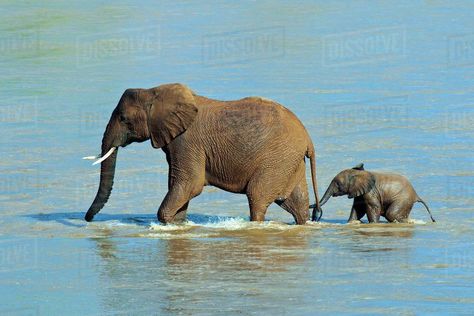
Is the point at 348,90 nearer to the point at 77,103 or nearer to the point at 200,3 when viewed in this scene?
the point at 77,103

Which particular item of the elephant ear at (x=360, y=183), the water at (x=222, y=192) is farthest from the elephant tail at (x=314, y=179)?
the elephant ear at (x=360, y=183)

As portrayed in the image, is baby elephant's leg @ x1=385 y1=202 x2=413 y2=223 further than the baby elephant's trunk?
Yes

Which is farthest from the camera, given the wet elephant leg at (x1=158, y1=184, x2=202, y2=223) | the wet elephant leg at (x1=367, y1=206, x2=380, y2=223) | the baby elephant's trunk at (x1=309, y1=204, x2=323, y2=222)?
the wet elephant leg at (x1=367, y1=206, x2=380, y2=223)

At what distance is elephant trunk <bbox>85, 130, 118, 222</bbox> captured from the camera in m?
19.7

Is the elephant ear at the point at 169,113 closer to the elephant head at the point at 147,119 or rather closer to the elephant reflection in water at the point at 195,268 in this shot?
the elephant head at the point at 147,119

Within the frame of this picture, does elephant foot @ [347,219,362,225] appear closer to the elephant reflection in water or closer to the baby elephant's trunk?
the baby elephant's trunk

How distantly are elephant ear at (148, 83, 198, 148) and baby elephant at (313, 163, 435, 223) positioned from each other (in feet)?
7.69

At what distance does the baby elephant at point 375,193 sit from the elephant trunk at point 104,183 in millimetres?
2865

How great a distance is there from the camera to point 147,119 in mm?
19562

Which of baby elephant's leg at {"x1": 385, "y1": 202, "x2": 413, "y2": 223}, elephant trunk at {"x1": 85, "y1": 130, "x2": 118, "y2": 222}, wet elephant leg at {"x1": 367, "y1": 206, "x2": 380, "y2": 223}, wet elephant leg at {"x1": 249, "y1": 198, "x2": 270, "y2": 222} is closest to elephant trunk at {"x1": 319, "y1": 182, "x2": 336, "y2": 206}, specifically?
wet elephant leg at {"x1": 367, "y1": 206, "x2": 380, "y2": 223}

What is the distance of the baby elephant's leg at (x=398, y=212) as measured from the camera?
2006cm

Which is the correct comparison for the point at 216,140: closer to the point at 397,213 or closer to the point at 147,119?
the point at 147,119

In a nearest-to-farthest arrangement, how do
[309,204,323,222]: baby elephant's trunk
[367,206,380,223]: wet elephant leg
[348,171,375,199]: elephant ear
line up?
[309,204,323,222]: baby elephant's trunk < [367,206,380,223]: wet elephant leg < [348,171,375,199]: elephant ear

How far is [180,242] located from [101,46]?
1951 centimetres
